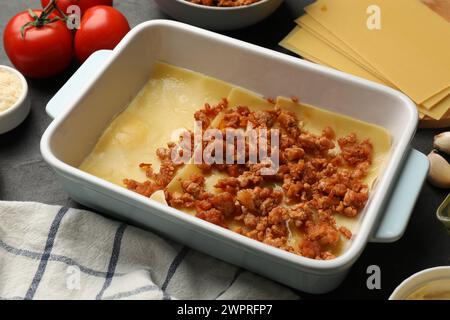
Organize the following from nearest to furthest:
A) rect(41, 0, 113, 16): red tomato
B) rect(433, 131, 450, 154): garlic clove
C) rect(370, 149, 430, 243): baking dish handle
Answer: rect(370, 149, 430, 243): baking dish handle → rect(433, 131, 450, 154): garlic clove → rect(41, 0, 113, 16): red tomato

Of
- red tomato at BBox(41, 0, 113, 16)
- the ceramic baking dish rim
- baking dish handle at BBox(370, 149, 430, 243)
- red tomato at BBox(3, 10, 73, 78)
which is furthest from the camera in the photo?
red tomato at BBox(41, 0, 113, 16)

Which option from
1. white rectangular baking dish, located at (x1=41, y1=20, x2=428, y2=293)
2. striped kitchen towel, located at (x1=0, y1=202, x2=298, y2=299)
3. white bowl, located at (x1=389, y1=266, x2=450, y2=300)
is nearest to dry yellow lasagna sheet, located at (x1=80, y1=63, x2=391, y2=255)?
white rectangular baking dish, located at (x1=41, y1=20, x2=428, y2=293)

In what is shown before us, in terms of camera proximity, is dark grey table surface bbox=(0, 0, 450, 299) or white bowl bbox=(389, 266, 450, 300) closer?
white bowl bbox=(389, 266, 450, 300)

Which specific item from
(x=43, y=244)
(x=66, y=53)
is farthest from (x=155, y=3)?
(x=43, y=244)

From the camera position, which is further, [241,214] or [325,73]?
[325,73]

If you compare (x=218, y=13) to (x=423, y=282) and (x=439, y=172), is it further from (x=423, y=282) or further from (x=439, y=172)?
(x=423, y=282)

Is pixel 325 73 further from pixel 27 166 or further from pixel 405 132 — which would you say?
pixel 27 166

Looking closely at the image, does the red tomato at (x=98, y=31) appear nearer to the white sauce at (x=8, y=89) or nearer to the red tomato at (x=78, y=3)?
the red tomato at (x=78, y=3)

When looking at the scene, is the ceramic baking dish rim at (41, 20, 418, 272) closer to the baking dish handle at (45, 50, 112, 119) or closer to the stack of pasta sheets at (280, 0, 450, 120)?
the baking dish handle at (45, 50, 112, 119)
